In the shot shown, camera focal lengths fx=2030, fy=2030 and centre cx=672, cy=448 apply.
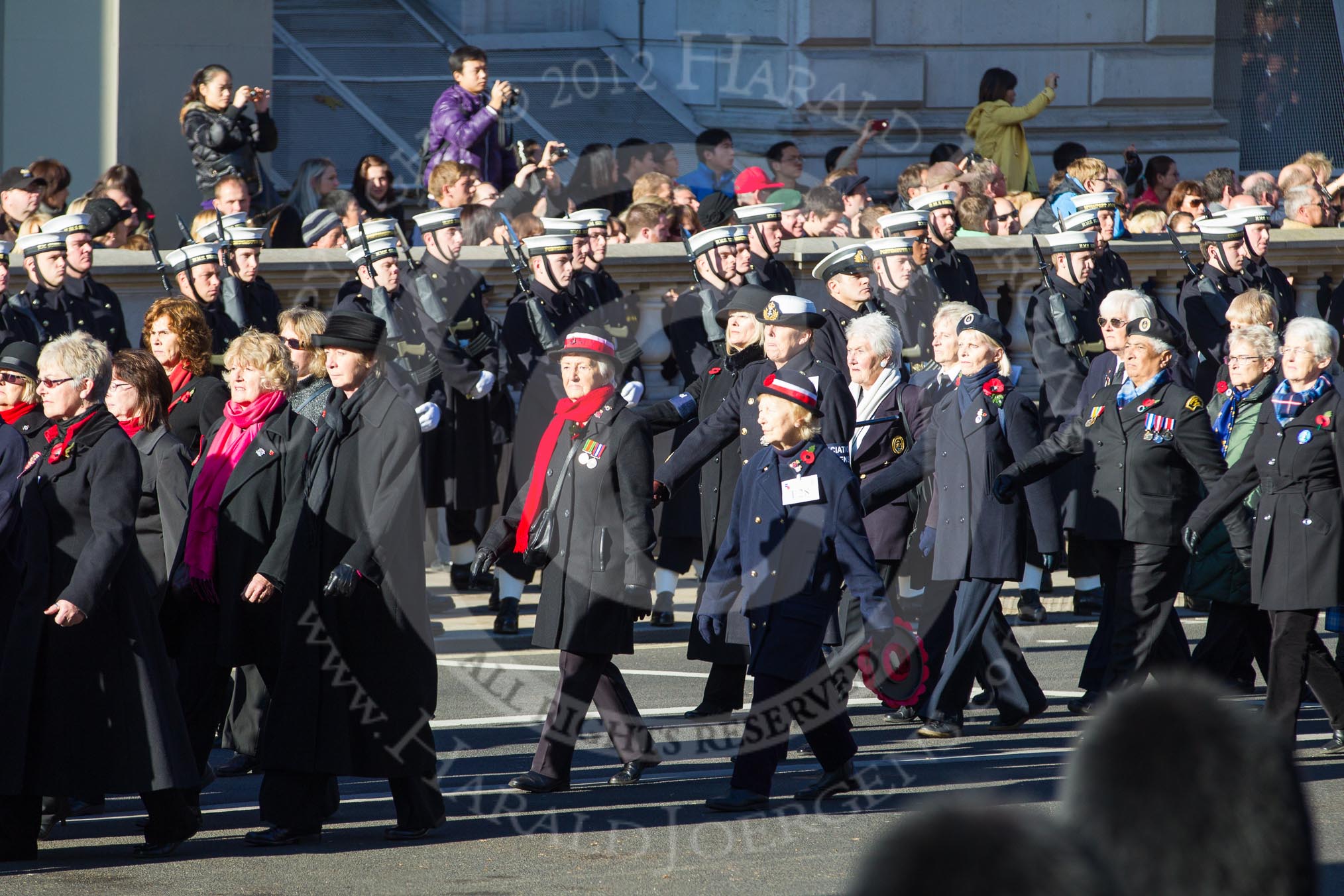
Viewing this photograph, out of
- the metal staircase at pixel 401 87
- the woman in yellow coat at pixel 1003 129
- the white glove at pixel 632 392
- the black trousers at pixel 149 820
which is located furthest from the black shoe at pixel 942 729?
the metal staircase at pixel 401 87

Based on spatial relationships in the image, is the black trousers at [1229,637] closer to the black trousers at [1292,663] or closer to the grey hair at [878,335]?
the black trousers at [1292,663]

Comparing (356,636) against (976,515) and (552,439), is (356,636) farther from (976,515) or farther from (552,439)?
(976,515)

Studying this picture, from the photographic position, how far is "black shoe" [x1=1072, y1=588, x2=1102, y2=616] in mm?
11562

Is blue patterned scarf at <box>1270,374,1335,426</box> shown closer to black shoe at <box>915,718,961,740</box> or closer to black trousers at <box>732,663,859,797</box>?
black shoe at <box>915,718,961,740</box>

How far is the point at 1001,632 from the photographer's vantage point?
27.8ft

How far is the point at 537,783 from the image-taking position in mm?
7348

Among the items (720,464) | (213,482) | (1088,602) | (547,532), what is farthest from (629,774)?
(1088,602)

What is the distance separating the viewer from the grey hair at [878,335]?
28.9 feet

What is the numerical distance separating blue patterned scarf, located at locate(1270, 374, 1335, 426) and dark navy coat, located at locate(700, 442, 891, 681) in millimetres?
1855

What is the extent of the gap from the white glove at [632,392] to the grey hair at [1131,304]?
268cm

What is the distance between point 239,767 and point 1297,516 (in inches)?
165

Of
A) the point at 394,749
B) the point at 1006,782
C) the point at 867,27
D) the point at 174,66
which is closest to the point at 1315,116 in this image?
the point at 867,27

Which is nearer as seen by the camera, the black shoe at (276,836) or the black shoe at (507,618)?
the black shoe at (276,836)

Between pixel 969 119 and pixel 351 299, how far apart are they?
7933 mm
